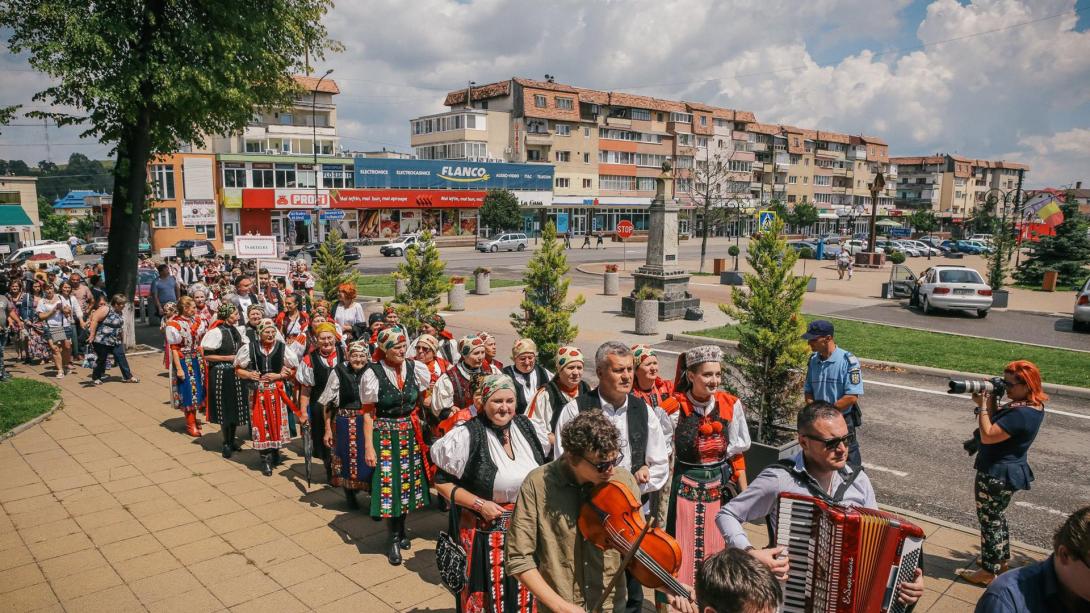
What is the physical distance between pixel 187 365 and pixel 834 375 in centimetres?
848

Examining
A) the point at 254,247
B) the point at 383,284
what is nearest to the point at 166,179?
the point at 383,284

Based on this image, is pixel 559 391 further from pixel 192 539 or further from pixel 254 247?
pixel 254 247

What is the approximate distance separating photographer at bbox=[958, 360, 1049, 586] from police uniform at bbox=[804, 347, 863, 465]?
3.26 feet

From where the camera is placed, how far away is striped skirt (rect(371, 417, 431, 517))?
227 inches

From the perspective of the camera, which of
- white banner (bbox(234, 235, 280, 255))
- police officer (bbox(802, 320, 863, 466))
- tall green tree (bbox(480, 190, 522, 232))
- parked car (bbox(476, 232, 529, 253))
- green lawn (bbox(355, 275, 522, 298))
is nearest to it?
police officer (bbox(802, 320, 863, 466))

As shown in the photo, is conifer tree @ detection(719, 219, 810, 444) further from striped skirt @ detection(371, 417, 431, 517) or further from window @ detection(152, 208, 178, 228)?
window @ detection(152, 208, 178, 228)

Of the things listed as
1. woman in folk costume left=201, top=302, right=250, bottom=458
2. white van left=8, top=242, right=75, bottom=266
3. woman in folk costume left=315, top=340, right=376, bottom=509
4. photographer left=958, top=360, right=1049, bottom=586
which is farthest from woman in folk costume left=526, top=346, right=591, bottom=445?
white van left=8, top=242, right=75, bottom=266

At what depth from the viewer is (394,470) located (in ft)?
18.9

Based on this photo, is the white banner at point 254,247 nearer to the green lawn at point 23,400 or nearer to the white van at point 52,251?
the green lawn at point 23,400

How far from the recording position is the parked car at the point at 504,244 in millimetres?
51281

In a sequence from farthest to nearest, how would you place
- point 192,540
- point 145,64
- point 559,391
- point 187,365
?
1. point 145,64
2. point 187,365
3. point 192,540
4. point 559,391

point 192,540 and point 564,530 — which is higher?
point 564,530

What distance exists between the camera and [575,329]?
9938mm

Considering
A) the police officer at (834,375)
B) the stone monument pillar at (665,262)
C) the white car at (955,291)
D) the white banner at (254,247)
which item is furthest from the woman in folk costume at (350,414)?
the white car at (955,291)
